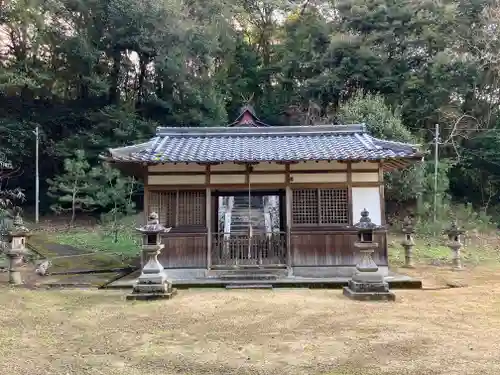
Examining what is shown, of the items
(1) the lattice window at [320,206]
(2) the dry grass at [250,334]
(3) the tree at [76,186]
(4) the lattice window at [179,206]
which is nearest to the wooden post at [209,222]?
(4) the lattice window at [179,206]

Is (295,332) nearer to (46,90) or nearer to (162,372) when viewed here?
(162,372)

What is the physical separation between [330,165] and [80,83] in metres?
17.5

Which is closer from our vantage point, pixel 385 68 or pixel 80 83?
pixel 385 68

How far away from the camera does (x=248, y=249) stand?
10.5 metres

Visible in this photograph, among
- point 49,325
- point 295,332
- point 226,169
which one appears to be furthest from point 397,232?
point 49,325

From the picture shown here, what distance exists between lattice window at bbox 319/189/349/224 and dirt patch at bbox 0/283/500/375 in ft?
7.44

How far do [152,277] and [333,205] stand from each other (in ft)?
15.2

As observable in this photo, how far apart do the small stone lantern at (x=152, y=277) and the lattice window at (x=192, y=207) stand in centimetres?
164

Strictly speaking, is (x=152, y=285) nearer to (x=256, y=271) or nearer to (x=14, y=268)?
(x=256, y=271)

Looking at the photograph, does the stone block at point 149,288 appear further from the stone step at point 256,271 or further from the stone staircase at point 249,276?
the stone step at point 256,271

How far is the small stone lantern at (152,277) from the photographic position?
8.20 metres

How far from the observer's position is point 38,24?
836 inches

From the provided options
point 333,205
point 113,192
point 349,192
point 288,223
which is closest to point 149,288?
point 288,223

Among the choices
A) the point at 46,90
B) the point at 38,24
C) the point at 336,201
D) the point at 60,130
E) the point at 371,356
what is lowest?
the point at 371,356
